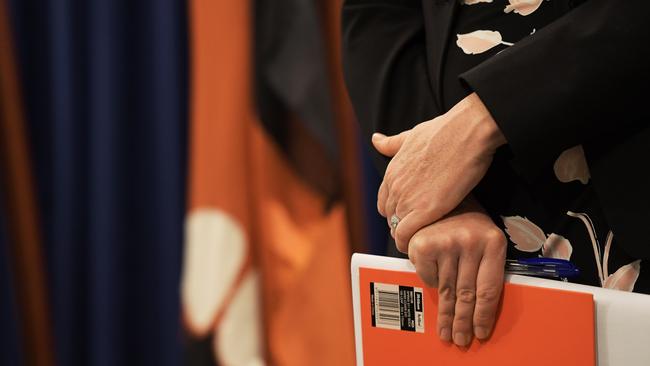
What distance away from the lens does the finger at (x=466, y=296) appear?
22.0 inches

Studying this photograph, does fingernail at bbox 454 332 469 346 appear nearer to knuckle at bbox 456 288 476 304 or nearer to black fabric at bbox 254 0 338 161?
knuckle at bbox 456 288 476 304

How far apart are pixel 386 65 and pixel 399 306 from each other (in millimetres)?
221

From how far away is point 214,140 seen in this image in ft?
4.68

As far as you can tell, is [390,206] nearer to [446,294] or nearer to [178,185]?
[446,294]

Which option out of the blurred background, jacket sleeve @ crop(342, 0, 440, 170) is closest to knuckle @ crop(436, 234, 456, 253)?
jacket sleeve @ crop(342, 0, 440, 170)

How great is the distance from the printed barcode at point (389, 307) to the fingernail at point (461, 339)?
0.05 m

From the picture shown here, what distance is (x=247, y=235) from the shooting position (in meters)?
1.45

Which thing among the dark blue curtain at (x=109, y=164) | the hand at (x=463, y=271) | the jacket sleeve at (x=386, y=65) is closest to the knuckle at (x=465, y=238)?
the hand at (x=463, y=271)

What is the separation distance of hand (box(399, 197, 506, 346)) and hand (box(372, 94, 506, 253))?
2cm

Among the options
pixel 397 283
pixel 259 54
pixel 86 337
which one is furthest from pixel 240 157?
pixel 397 283

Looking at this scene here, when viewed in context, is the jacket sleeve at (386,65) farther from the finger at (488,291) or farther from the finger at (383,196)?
the finger at (488,291)

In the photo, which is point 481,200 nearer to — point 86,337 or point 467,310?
point 467,310

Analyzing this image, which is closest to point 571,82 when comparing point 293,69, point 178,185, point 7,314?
point 293,69

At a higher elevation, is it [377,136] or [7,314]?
[377,136]
